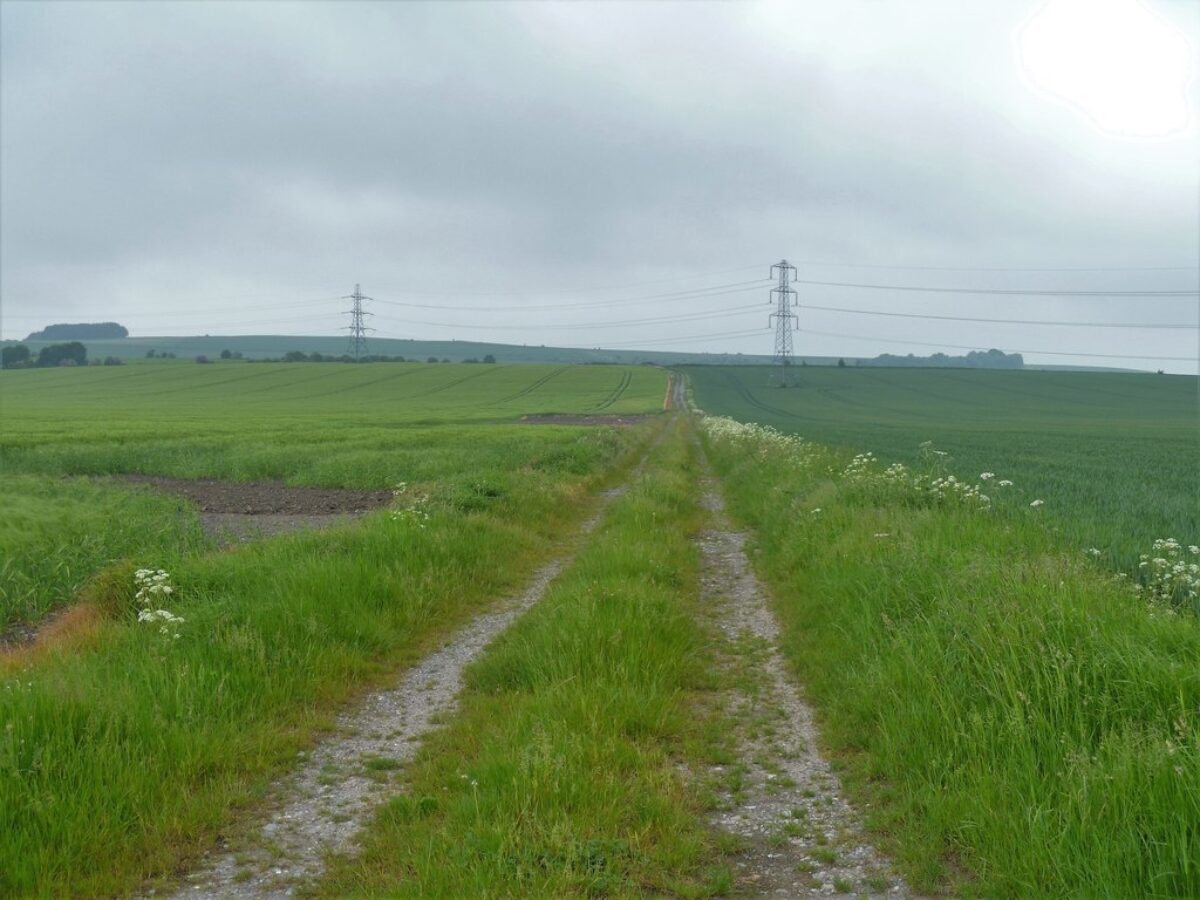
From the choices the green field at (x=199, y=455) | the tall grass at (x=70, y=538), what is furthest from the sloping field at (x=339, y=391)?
the tall grass at (x=70, y=538)

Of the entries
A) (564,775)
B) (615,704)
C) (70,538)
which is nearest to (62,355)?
(70,538)

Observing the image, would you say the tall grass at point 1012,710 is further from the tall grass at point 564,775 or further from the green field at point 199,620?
the green field at point 199,620

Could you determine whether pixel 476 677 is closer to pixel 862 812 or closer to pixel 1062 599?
pixel 862 812

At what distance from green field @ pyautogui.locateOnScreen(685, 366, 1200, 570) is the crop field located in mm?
330

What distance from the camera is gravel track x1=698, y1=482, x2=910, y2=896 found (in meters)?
4.45

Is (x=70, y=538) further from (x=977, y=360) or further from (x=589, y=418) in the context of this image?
(x=977, y=360)

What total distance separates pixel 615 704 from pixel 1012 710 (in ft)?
8.69

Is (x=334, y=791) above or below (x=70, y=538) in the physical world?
below

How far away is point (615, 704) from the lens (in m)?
6.33

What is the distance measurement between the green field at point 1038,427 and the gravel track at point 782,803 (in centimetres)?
376

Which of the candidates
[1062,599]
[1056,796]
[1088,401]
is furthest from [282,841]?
[1088,401]

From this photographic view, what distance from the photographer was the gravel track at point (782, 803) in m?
4.45

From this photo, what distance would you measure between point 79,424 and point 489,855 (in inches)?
1564

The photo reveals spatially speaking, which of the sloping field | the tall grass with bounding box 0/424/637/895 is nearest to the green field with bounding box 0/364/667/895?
the tall grass with bounding box 0/424/637/895
